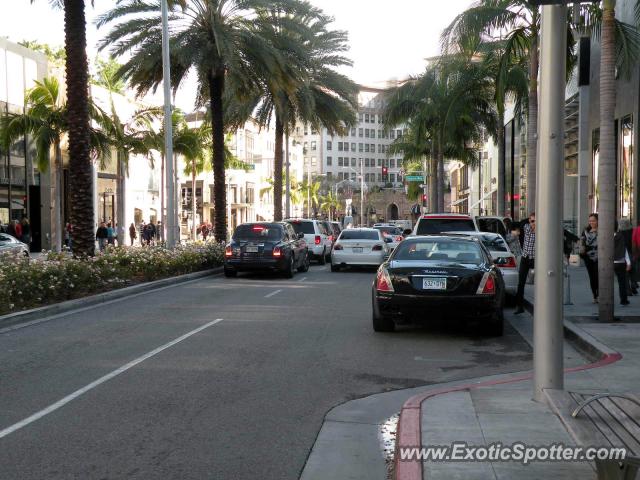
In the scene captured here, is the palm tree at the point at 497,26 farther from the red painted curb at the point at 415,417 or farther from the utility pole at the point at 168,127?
the red painted curb at the point at 415,417

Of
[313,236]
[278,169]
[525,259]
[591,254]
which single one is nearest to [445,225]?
[591,254]

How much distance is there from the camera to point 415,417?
6352 millimetres

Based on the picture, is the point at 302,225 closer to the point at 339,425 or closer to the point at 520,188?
the point at 520,188

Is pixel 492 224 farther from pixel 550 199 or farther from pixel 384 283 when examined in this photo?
pixel 550 199

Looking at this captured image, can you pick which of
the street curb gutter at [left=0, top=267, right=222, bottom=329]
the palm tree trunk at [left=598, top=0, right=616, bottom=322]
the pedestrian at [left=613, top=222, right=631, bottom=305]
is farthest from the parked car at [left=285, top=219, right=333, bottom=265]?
the palm tree trunk at [left=598, top=0, right=616, bottom=322]

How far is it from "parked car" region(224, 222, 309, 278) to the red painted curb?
45.4 feet

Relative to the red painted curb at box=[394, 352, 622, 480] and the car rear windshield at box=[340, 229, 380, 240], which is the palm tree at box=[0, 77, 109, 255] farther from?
the red painted curb at box=[394, 352, 622, 480]

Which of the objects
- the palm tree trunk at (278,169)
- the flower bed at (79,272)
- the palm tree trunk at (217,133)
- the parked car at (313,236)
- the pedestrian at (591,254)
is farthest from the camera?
the palm tree trunk at (278,169)

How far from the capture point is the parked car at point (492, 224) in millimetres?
25703

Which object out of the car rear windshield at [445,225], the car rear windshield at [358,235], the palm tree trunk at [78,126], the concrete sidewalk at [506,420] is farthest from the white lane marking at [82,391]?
the car rear windshield at [358,235]

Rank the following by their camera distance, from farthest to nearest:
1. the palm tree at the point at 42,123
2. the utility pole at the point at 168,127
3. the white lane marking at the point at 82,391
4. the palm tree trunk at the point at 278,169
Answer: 1. the palm tree trunk at the point at 278,169
2. the palm tree at the point at 42,123
3. the utility pole at the point at 168,127
4. the white lane marking at the point at 82,391

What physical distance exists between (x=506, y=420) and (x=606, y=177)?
7.41m

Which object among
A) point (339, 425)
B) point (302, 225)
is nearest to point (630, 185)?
point (302, 225)

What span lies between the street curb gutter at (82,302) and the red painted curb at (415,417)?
7945 millimetres
